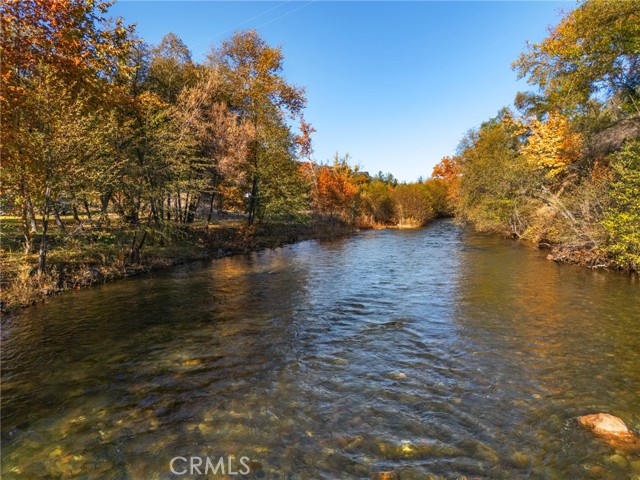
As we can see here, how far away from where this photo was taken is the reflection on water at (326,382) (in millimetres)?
4969

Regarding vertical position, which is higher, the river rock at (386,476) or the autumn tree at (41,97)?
the autumn tree at (41,97)

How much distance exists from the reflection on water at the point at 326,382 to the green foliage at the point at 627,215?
1.94 metres

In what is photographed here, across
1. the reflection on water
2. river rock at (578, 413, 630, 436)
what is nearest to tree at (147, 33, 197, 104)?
the reflection on water

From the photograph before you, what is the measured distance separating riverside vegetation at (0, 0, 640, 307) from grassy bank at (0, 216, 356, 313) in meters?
0.09

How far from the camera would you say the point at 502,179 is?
2823 centimetres

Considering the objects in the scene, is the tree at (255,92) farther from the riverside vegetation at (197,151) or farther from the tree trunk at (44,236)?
the tree trunk at (44,236)

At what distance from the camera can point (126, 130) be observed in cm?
1812

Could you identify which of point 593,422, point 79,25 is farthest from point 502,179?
point 79,25

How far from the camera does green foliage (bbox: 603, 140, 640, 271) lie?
13.7 m

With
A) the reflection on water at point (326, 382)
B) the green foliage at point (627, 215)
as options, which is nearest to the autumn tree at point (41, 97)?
the reflection on water at point (326, 382)

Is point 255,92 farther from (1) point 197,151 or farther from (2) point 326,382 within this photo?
(2) point 326,382

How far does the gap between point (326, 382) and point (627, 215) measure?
14.0 metres

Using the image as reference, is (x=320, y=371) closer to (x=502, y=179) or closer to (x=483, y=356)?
(x=483, y=356)

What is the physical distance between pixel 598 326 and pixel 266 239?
81.2 ft
